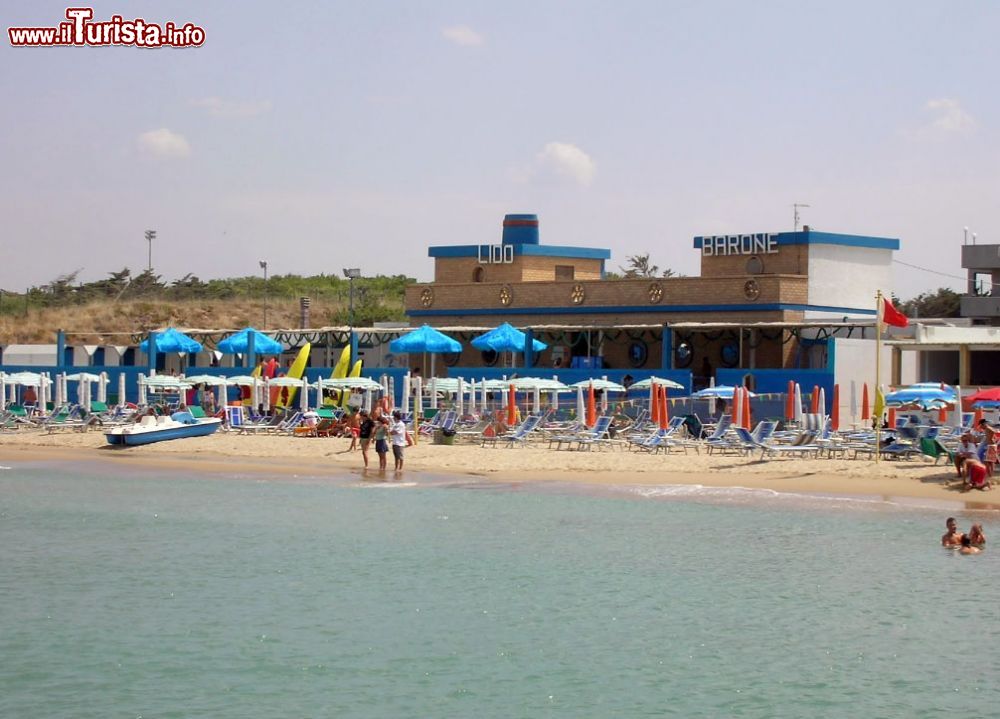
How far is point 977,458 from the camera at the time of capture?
2380 centimetres

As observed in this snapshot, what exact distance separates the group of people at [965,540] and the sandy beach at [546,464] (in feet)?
11.5

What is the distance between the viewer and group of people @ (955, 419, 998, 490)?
23688mm

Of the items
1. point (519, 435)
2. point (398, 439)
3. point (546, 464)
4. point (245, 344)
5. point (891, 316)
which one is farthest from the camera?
point (245, 344)

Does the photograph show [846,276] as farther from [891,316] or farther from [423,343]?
[891,316]

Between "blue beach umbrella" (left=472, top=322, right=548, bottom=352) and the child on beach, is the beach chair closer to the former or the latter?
the child on beach

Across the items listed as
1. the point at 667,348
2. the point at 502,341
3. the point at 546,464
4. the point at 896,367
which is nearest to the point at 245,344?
the point at 502,341

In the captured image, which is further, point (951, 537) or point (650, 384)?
point (650, 384)

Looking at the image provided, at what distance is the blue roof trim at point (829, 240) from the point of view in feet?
148

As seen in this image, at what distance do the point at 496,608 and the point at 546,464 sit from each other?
12.3 m

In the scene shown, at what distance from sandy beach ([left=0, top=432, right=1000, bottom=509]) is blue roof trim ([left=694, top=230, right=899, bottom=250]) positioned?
17.6 metres

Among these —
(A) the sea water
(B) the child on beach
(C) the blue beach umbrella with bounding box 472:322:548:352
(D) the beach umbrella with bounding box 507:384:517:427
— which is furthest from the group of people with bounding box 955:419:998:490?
(C) the blue beach umbrella with bounding box 472:322:548:352

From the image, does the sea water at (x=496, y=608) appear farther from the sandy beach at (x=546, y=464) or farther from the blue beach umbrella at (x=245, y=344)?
the blue beach umbrella at (x=245, y=344)

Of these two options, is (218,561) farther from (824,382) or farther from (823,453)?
(824,382)

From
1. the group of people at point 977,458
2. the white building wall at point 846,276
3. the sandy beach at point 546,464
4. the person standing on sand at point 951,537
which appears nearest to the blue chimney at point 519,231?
the white building wall at point 846,276
